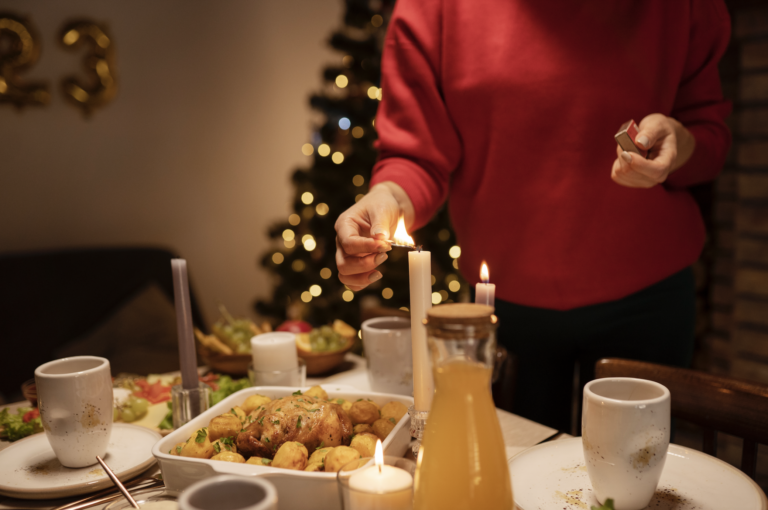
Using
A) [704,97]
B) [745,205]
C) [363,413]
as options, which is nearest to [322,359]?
[363,413]

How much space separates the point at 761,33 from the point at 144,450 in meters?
2.48

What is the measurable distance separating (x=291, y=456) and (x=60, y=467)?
421 millimetres

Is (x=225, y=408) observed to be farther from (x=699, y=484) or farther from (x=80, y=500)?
(x=699, y=484)

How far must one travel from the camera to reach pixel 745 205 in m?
2.29

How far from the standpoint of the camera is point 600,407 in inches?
25.8

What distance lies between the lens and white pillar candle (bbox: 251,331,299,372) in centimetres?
112

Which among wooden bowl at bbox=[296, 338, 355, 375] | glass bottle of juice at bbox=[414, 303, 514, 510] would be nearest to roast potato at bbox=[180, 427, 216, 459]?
glass bottle of juice at bbox=[414, 303, 514, 510]

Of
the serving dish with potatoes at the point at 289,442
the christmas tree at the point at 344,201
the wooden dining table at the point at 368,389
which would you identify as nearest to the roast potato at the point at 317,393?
the serving dish with potatoes at the point at 289,442

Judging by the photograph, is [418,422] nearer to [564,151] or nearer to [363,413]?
[363,413]

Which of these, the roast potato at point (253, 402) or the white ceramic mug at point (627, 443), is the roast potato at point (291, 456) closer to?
the roast potato at point (253, 402)

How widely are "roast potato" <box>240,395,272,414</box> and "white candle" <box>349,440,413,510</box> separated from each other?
32 cm

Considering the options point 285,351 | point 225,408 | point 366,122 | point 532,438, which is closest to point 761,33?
point 366,122

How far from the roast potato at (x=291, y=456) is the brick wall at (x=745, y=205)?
2155 mm

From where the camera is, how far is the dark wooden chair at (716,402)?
877 millimetres
